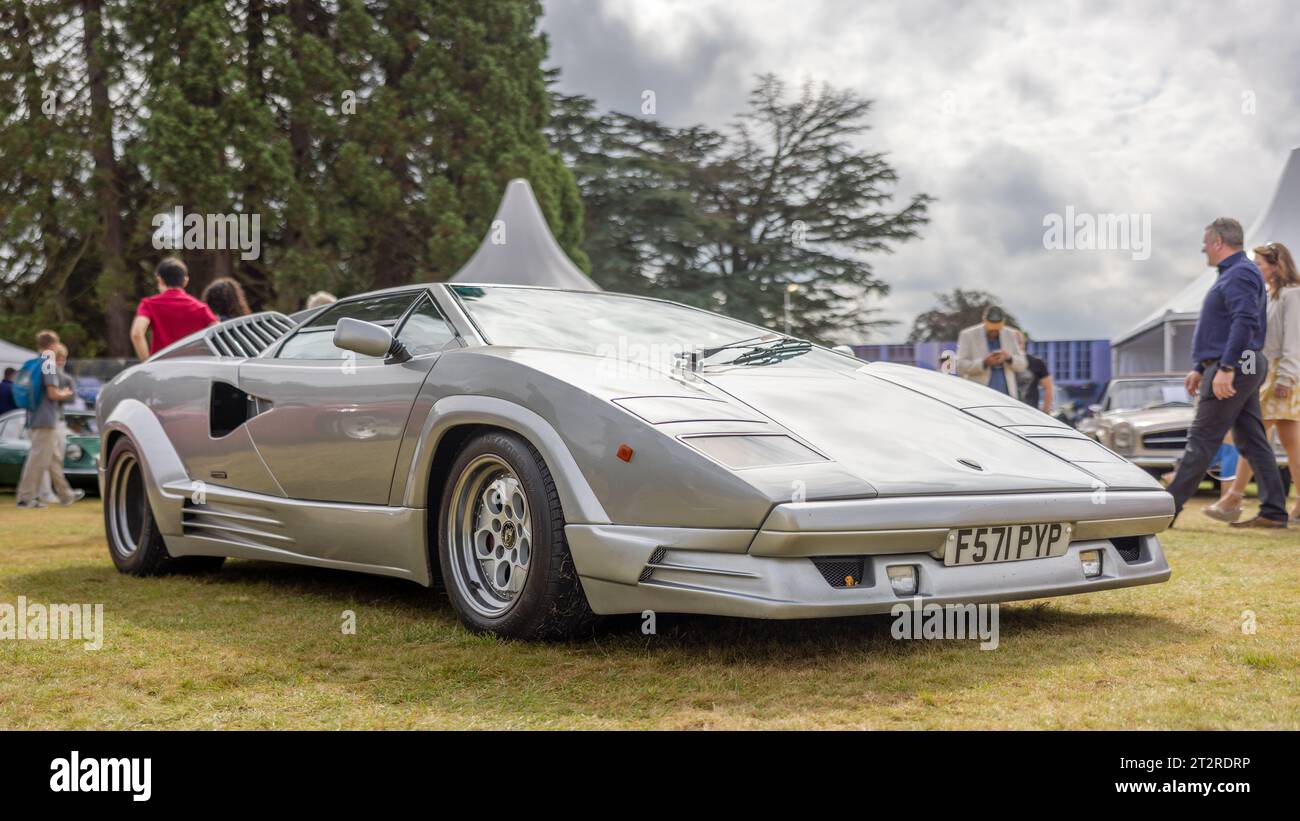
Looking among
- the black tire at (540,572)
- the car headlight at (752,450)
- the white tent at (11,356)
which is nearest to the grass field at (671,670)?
the black tire at (540,572)

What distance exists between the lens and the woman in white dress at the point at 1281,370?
7.30 metres

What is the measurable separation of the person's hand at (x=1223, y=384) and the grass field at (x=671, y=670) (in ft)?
6.51

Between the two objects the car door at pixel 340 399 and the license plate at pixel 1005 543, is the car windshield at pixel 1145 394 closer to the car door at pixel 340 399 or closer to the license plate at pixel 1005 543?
the license plate at pixel 1005 543

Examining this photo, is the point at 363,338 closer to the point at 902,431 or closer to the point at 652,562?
the point at 652,562

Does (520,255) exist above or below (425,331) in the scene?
above

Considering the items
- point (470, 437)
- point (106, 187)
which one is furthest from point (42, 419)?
point (106, 187)

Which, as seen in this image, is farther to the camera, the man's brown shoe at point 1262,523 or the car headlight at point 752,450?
the man's brown shoe at point 1262,523

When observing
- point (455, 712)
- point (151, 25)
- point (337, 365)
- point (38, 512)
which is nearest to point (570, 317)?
point (337, 365)

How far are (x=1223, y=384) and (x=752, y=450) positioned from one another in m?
4.20

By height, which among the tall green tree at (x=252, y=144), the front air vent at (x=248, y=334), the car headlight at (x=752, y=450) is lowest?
the car headlight at (x=752, y=450)

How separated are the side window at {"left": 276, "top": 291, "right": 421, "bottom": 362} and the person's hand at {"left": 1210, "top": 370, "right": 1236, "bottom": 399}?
14.3 feet

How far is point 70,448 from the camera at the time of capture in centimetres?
1202
